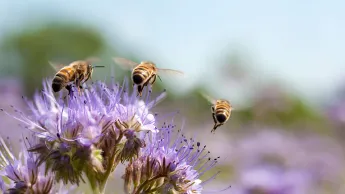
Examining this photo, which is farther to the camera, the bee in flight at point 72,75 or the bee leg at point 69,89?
the bee in flight at point 72,75

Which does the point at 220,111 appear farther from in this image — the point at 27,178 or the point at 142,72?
the point at 27,178

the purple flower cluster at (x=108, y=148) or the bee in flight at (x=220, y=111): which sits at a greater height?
the bee in flight at (x=220, y=111)

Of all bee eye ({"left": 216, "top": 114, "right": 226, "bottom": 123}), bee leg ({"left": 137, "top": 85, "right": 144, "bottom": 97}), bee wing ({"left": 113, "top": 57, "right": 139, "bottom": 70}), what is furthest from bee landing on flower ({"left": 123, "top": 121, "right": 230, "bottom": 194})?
bee eye ({"left": 216, "top": 114, "right": 226, "bottom": 123})

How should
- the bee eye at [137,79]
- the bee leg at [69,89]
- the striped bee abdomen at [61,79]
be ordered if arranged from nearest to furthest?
1. the bee leg at [69,89]
2. the striped bee abdomen at [61,79]
3. the bee eye at [137,79]

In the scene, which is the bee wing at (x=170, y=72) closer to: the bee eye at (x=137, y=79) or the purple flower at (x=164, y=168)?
the bee eye at (x=137, y=79)

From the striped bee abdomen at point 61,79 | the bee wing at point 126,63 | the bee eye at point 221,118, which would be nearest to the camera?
the striped bee abdomen at point 61,79

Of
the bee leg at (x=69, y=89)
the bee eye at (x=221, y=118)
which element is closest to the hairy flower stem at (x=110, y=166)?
the bee leg at (x=69, y=89)

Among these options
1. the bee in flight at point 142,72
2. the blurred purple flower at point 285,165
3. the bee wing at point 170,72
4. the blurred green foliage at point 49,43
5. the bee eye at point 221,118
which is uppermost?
the blurred green foliage at point 49,43
